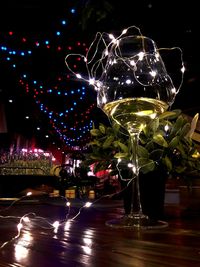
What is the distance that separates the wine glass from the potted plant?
0.07 m

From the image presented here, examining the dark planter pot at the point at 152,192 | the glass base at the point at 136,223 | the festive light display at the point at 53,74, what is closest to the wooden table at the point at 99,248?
the glass base at the point at 136,223

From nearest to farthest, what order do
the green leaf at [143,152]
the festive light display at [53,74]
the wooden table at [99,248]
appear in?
the wooden table at [99,248] → the green leaf at [143,152] → the festive light display at [53,74]

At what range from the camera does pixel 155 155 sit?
28.8 inches

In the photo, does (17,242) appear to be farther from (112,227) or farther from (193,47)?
(193,47)

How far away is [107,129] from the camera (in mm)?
856

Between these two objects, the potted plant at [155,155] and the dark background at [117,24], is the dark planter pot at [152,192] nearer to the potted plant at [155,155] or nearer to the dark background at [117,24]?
the potted plant at [155,155]

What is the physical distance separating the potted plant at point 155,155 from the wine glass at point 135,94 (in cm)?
7

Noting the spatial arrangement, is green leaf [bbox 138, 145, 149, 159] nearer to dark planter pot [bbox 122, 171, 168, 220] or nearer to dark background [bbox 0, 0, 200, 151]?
dark planter pot [bbox 122, 171, 168, 220]

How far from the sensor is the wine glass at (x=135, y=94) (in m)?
0.64

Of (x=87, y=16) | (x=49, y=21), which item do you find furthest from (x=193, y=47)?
(x=49, y=21)

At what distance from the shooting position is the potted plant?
73 cm

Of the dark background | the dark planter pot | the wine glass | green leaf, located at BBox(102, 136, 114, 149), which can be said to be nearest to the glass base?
the wine glass

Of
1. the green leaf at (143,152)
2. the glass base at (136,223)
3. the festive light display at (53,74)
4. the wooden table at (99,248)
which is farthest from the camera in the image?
the festive light display at (53,74)

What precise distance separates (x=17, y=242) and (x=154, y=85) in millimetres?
403
